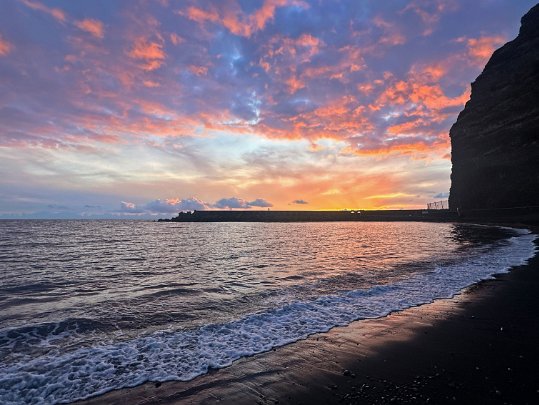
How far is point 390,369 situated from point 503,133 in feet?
238

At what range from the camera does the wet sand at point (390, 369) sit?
503 centimetres

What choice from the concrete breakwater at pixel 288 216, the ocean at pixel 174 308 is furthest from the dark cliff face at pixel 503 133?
the ocean at pixel 174 308

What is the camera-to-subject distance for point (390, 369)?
6023 millimetres

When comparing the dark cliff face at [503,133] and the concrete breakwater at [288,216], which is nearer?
the dark cliff face at [503,133]

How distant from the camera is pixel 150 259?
2436 cm

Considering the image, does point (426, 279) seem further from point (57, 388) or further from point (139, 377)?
point (57, 388)

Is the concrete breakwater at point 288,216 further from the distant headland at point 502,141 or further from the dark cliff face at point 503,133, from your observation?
the dark cliff face at point 503,133

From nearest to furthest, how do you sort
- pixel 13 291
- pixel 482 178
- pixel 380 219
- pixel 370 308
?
1. pixel 370 308
2. pixel 13 291
3. pixel 482 178
4. pixel 380 219

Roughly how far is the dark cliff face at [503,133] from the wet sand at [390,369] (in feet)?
199

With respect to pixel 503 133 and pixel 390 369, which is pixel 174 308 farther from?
pixel 503 133

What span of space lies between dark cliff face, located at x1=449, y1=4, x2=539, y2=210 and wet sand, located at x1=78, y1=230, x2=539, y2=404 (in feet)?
199

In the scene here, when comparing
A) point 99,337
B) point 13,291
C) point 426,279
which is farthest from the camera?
point 426,279

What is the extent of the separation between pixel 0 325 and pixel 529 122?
240ft

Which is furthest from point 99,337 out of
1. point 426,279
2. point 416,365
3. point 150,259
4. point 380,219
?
point 380,219
